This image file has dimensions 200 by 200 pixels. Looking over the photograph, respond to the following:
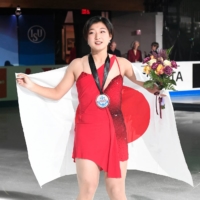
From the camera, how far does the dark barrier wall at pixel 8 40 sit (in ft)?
62.8

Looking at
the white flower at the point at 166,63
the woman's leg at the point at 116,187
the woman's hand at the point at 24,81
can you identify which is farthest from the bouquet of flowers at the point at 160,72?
the woman's hand at the point at 24,81

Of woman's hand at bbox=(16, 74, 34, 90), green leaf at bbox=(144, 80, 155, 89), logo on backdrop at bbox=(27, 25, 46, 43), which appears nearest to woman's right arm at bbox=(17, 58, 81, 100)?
woman's hand at bbox=(16, 74, 34, 90)

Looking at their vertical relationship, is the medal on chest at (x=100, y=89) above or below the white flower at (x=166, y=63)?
below

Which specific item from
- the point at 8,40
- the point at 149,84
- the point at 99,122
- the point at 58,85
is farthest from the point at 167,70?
the point at 8,40

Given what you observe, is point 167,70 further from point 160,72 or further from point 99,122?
point 99,122

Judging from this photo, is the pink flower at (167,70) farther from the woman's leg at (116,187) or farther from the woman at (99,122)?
the woman's leg at (116,187)

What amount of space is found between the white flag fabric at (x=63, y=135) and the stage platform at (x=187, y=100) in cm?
942

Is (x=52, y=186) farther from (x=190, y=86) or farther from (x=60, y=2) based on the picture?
(x=60, y=2)

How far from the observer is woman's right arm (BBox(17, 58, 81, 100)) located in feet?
14.2

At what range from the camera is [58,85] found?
446 cm

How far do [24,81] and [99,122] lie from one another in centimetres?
68

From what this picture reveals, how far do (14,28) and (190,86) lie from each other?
20.6ft

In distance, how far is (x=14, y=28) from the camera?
63.9 feet

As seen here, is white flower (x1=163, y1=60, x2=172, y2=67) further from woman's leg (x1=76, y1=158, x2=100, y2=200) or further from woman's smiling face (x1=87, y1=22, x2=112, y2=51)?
woman's leg (x1=76, y1=158, x2=100, y2=200)
